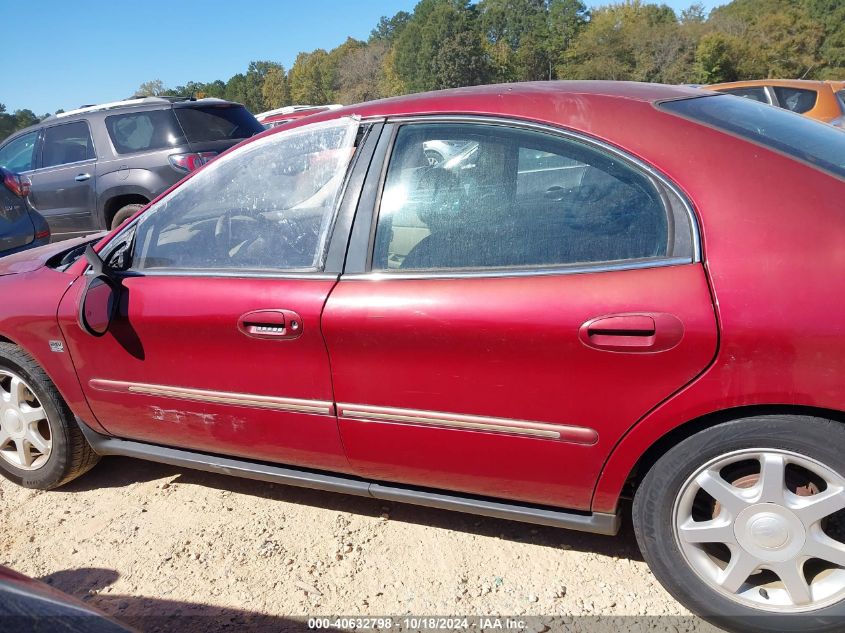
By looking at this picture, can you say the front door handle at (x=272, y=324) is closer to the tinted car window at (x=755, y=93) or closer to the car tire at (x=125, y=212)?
the car tire at (x=125, y=212)

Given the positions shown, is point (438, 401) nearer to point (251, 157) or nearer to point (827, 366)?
point (827, 366)

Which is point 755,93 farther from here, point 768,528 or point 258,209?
point 768,528

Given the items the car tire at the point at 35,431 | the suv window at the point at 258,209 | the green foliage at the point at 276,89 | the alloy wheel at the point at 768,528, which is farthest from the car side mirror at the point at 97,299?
the green foliage at the point at 276,89

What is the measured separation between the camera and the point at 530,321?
1958mm

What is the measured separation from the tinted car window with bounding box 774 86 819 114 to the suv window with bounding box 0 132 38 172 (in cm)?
1068

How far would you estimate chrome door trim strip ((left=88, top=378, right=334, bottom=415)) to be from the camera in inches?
92.5

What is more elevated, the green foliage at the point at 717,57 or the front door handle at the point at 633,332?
the green foliage at the point at 717,57

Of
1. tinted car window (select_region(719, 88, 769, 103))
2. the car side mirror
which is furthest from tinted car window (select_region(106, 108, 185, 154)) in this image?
tinted car window (select_region(719, 88, 769, 103))

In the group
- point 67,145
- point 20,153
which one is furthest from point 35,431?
point 20,153

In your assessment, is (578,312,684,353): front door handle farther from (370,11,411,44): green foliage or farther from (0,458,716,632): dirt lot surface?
(370,11,411,44): green foliage

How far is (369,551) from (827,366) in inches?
67.7

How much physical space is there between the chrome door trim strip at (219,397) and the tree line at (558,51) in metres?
30.6

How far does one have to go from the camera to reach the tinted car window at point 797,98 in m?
9.82

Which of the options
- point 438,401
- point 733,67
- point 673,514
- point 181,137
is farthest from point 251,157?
point 733,67
